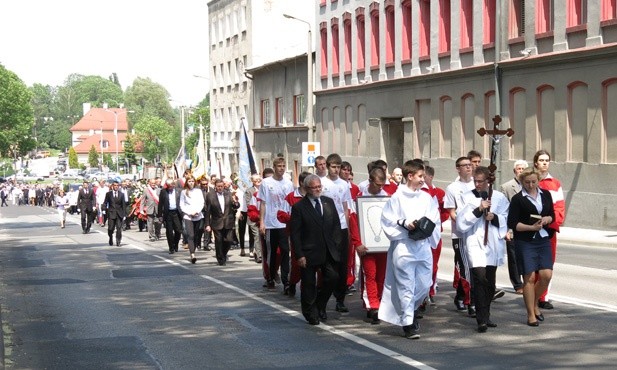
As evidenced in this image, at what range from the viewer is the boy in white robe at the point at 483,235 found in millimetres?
11825

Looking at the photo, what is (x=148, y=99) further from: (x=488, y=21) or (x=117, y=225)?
(x=117, y=225)

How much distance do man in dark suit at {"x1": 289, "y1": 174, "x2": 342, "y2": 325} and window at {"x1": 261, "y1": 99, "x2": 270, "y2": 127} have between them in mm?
52218

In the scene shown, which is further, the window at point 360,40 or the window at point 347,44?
the window at point 347,44

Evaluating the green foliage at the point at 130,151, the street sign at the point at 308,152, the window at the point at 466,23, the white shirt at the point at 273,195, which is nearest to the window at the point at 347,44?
the street sign at the point at 308,152

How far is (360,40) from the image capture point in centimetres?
5022

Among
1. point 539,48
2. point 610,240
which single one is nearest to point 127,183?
point 539,48

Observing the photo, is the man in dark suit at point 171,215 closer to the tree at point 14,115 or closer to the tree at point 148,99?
the tree at point 14,115

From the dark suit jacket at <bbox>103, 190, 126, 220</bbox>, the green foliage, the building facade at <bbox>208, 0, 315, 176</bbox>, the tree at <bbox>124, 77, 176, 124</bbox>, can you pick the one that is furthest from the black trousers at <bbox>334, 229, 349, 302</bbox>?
the tree at <bbox>124, 77, 176, 124</bbox>

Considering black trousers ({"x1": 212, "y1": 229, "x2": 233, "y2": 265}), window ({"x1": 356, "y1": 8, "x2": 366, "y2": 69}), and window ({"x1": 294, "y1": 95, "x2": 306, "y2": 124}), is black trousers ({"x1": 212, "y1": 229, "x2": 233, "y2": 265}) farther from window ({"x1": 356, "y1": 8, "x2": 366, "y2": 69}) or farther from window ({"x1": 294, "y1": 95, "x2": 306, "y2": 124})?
window ({"x1": 294, "y1": 95, "x2": 306, "y2": 124})

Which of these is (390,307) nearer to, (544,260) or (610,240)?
Answer: (544,260)

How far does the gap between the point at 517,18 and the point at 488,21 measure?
1.75m

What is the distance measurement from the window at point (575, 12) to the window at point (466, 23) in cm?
651

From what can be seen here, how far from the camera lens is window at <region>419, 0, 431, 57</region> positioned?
4309 centimetres

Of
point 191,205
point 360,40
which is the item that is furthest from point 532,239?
point 360,40
